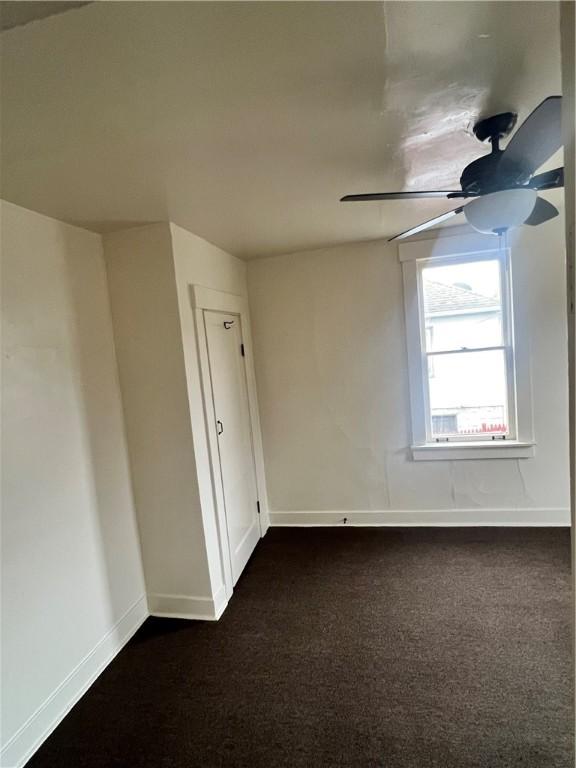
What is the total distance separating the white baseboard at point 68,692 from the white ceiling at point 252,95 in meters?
2.30

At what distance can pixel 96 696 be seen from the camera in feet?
6.63

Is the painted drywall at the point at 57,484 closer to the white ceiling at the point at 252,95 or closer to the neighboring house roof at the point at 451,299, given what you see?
the white ceiling at the point at 252,95

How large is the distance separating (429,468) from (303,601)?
4.96 feet

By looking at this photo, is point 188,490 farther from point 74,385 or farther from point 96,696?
point 96,696

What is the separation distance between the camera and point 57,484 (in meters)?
2.01

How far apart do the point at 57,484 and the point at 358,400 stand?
2297 millimetres

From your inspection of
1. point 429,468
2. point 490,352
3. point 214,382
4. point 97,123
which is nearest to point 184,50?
point 97,123

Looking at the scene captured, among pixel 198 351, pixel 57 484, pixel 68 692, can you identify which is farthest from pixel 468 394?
pixel 68 692

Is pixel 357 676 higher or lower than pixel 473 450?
lower

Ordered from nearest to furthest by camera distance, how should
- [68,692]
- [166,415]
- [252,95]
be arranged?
[252,95] → [68,692] → [166,415]

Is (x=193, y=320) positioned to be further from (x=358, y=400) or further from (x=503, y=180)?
(x=503, y=180)

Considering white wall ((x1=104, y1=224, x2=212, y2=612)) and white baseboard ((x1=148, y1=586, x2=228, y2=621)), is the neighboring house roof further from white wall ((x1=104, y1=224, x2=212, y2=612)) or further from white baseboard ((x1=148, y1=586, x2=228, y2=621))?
white baseboard ((x1=148, y1=586, x2=228, y2=621))

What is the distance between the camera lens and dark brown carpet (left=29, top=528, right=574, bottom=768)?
1649 millimetres

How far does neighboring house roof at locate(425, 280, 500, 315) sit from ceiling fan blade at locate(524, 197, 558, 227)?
4.43ft
